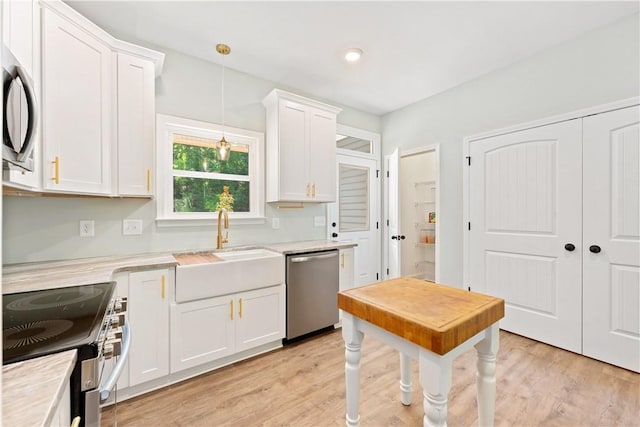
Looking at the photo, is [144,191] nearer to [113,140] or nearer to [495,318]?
[113,140]

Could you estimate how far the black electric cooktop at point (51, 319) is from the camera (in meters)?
0.87

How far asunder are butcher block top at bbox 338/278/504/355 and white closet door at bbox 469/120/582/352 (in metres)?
1.71

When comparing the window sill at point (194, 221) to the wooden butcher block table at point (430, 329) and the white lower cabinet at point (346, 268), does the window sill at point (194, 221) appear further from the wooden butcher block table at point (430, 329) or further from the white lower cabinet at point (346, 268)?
the wooden butcher block table at point (430, 329)

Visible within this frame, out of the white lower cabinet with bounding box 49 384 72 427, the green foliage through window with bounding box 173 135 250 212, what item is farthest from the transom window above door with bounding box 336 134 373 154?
the white lower cabinet with bounding box 49 384 72 427

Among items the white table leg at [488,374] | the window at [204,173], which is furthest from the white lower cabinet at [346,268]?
the white table leg at [488,374]

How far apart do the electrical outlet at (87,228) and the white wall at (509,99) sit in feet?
11.6

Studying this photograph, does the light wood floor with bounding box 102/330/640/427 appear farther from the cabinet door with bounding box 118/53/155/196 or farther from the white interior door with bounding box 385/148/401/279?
the cabinet door with bounding box 118/53/155/196

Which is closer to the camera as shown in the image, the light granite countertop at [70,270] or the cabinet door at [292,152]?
the light granite countertop at [70,270]

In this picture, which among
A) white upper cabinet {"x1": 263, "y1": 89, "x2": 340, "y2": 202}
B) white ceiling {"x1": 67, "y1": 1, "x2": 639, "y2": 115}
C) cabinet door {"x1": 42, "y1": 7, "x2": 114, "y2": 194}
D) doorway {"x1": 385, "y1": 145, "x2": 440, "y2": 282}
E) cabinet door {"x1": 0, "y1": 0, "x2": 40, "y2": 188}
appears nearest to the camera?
cabinet door {"x1": 0, "y1": 0, "x2": 40, "y2": 188}

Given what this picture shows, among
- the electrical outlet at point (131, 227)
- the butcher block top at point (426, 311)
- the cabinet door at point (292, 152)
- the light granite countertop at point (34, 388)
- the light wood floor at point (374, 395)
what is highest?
the cabinet door at point (292, 152)

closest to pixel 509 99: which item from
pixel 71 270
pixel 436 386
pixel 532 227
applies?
pixel 532 227

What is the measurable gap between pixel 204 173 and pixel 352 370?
221 cm

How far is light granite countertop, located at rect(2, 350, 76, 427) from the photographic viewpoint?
594 millimetres

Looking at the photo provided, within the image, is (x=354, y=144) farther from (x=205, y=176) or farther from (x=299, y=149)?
(x=205, y=176)
